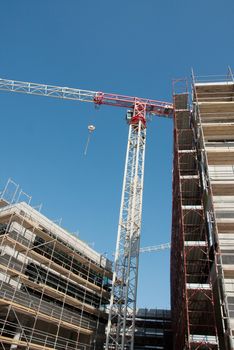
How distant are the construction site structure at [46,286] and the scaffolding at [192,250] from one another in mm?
7384

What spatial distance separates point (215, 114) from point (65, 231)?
51.5 feet

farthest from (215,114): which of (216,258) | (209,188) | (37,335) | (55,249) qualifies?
(37,335)

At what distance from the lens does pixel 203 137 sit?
23.6m

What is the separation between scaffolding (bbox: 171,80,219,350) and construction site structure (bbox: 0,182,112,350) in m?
7.38

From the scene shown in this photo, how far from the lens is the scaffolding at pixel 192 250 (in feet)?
59.9

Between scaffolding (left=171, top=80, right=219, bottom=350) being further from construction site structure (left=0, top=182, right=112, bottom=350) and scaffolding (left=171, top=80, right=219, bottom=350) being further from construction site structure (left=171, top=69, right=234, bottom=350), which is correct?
construction site structure (left=0, top=182, right=112, bottom=350)

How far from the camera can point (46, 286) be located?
21.5m

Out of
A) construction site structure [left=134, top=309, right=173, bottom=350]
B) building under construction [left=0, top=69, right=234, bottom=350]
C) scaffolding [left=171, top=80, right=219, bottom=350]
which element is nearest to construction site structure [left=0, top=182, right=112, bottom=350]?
building under construction [left=0, top=69, right=234, bottom=350]

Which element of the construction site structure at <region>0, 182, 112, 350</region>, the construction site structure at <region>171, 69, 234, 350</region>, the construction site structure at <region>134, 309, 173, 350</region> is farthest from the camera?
the construction site structure at <region>134, 309, 173, 350</region>

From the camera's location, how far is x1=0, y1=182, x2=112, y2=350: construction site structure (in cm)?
1945

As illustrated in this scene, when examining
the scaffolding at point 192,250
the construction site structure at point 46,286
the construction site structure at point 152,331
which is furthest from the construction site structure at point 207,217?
the construction site structure at point 152,331

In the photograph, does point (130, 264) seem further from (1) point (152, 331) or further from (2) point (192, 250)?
(1) point (152, 331)

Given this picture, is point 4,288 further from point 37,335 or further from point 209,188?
point 209,188

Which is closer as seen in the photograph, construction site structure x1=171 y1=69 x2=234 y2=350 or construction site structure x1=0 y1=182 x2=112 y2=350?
construction site structure x1=171 y1=69 x2=234 y2=350
